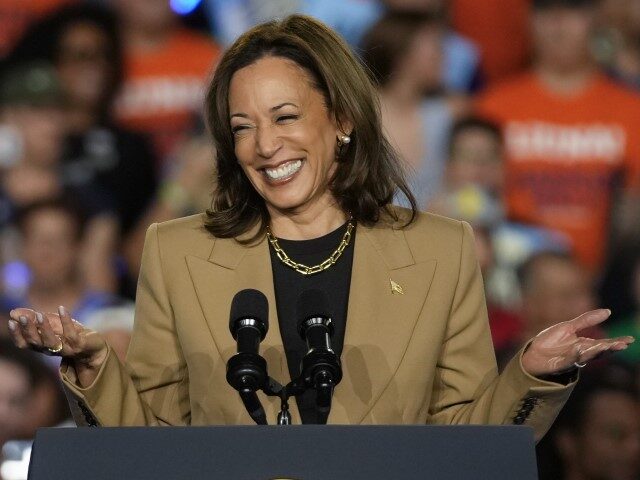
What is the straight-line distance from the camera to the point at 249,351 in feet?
5.74

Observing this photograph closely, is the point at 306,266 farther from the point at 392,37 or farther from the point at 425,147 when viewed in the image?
the point at 392,37

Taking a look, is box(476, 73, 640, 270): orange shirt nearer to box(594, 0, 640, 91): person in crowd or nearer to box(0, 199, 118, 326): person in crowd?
box(594, 0, 640, 91): person in crowd

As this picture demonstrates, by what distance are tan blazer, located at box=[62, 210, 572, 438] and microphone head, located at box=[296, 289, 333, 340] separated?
46cm

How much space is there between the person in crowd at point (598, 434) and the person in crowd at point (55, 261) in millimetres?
1887

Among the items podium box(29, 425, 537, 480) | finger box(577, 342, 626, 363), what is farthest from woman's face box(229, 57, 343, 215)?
podium box(29, 425, 537, 480)

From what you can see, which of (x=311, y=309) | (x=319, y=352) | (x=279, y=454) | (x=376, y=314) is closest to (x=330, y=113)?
(x=376, y=314)

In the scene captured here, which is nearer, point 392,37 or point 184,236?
point 184,236

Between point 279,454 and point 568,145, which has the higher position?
point 568,145

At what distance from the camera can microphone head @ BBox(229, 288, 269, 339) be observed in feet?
5.92

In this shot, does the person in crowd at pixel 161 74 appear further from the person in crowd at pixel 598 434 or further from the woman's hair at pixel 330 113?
the woman's hair at pixel 330 113

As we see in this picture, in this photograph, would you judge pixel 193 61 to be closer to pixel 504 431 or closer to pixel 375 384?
pixel 375 384

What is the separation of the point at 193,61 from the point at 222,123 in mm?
2160

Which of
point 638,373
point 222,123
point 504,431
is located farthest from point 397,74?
point 504,431

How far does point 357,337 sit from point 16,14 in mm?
2767
